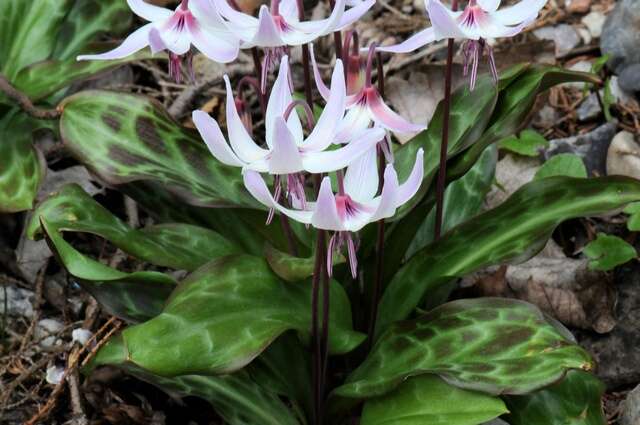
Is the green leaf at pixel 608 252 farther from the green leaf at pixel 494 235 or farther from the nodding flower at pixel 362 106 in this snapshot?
the nodding flower at pixel 362 106

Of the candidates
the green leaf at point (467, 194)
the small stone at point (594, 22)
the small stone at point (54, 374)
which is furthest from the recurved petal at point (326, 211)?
the small stone at point (594, 22)

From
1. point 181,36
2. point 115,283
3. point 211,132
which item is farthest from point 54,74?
point 211,132

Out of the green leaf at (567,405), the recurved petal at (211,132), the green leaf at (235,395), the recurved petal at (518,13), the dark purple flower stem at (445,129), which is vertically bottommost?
the green leaf at (235,395)

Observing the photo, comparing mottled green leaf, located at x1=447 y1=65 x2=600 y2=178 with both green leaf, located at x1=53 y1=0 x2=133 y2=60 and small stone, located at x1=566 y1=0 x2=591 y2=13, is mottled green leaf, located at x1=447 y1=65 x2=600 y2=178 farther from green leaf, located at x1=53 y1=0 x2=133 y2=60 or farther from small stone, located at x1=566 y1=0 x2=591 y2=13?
small stone, located at x1=566 y1=0 x2=591 y2=13

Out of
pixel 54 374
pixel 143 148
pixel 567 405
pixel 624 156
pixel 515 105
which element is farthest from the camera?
pixel 624 156

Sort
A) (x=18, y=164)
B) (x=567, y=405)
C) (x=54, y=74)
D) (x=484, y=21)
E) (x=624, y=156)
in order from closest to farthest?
(x=484, y=21) → (x=567, y=405) → (x=18, y=164) → (x=54, y=74) → (x=624, y=156)

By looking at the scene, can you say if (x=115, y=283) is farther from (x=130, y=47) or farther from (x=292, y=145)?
(x=292, y=145)
